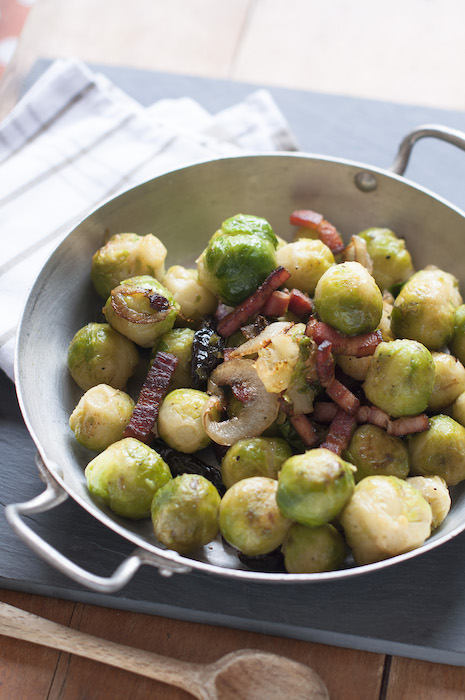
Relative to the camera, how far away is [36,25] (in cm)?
498

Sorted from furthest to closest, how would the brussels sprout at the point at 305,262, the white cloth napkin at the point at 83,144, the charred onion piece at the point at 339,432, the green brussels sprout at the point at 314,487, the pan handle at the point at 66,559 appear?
the white cloth napkin at the point at 83,144
the brussels sprout at the point at 305,262
the charred onion piece at the point at 339,432
the green brussels sprout at the point at 314,487
the pan handle at the point at 66,559

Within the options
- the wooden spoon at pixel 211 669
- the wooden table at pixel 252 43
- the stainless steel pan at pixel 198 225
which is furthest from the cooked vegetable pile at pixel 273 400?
the wooden table at pixel 252 43

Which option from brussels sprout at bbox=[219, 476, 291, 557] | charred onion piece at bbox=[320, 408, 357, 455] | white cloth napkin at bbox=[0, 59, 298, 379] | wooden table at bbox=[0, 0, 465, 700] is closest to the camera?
brussels sprout at bbox=[219, 476, 291, 557]

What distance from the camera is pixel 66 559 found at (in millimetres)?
2012

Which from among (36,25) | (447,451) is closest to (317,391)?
(447,451)

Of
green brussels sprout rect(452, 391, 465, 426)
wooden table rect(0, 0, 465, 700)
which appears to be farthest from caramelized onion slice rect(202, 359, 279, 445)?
wooden table rect(0, 0, 465, 700)

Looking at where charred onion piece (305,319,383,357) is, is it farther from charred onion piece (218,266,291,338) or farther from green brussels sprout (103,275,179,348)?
green brussels sprout (103,275,179,348)

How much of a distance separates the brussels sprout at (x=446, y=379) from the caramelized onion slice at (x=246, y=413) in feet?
2.09

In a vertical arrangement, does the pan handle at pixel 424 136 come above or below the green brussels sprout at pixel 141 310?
above

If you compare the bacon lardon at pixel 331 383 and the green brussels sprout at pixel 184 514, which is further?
the bacon lardon at pixel 331 383

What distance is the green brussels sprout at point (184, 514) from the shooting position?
2178 mm

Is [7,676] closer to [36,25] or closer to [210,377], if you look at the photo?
[210,377]

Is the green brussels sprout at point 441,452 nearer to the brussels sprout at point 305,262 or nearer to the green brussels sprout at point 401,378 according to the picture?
the green brussels sprout at point 401,378

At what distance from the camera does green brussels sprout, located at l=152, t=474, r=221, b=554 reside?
218cm
